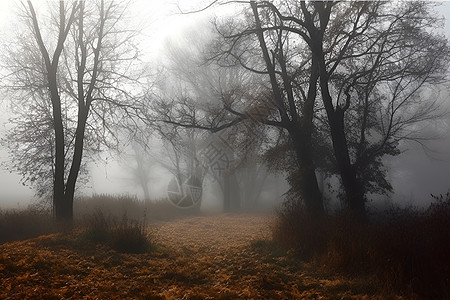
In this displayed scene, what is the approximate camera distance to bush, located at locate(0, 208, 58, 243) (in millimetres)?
8953

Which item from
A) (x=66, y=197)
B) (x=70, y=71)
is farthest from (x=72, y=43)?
(x=66, y=197)

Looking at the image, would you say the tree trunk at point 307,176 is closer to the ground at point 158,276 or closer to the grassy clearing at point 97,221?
the ground at point 158,276

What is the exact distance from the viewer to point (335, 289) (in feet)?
14.5

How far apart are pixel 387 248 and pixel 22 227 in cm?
1041

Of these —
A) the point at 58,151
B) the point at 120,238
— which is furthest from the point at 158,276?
the point at 58,151

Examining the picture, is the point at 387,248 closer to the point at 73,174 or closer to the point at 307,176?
the point at 307,176

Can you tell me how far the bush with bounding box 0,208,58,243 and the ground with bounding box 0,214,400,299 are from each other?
2797 mm

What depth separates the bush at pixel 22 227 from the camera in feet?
29.4

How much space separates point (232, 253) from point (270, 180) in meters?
24.1

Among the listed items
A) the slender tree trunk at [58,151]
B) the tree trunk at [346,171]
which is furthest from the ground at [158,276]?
the tree trunk at [346,171]

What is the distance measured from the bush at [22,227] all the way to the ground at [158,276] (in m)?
2.80

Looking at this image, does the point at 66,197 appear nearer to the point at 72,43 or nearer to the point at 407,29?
the point at 72,43

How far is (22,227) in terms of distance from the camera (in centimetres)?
941

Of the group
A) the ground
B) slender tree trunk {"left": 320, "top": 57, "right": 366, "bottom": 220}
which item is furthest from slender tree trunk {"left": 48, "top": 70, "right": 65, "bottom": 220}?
slender tree trunk {"left": 320, "top": 57, "right": 366, "bottom": 220}
